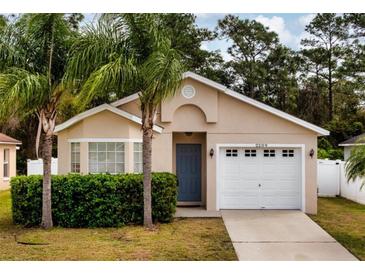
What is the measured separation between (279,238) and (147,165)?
3949mm

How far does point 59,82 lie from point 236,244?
644 centimetres

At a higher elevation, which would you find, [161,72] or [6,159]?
[161,72]

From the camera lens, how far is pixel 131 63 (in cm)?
1166

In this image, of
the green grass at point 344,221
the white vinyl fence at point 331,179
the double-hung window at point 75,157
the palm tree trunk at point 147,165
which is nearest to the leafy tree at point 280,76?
the white vinyl fence at point 331,179

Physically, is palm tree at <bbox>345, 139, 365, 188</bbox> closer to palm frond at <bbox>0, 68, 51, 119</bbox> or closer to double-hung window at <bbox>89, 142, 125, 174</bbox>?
double-hung window at <bbox>89, 142, 125, 174</bbox>

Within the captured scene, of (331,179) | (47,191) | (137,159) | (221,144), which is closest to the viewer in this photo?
(47,191)

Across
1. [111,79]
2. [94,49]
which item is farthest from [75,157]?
[111,79]

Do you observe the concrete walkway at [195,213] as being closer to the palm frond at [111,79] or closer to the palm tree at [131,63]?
the palm tree at [131,63]

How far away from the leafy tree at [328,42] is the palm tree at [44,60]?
77.1 ft

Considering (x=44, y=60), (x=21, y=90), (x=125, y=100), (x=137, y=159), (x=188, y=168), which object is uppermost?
(x=44, y=60)

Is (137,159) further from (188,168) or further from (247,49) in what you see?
(247,49)

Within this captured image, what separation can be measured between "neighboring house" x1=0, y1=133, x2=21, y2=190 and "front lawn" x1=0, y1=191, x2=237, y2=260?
929 cm

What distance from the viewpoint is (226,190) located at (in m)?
16.0

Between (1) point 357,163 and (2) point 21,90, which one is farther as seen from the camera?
(2) point 21,90
